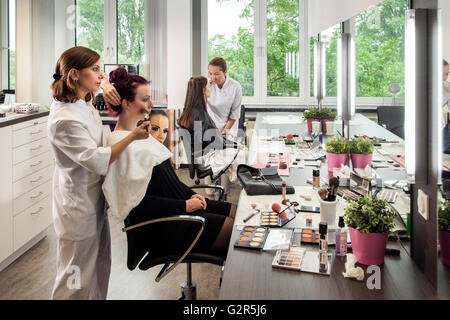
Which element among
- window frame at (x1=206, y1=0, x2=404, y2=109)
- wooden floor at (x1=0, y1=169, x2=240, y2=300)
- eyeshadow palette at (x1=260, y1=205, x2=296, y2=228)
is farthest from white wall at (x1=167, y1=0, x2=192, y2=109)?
eyeshadow palette at (x1=260, y1=205, x2=296, y2=228)

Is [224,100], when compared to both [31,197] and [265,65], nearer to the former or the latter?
[265,65]

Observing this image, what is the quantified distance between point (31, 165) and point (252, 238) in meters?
2.31

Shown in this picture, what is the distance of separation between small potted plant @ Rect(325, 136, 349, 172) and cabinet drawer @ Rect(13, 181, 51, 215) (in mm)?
2166

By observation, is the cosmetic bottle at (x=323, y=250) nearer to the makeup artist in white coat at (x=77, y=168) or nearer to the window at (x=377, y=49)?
the makeup artist in white coat at (x=77, y=168)

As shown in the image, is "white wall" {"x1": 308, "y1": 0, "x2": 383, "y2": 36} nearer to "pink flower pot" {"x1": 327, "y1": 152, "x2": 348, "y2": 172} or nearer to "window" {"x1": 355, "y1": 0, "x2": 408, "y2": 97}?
"window" {"x1": 355, "y1": 0, "x2": 408, "y2": 97}

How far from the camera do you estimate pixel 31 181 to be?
3.51 m

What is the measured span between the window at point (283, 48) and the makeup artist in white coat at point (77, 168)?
15.5ft

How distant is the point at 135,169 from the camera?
7.27ft

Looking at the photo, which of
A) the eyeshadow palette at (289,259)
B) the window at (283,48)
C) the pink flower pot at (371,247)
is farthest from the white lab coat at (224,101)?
the pink flower pot at (371,247)

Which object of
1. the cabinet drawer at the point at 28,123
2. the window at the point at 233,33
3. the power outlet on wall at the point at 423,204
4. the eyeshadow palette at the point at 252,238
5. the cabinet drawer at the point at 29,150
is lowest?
the eyeshadow palette at the point at 252,238

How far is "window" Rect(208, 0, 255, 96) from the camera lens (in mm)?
6609

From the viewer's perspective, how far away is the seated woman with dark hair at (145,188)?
7.12 feet
